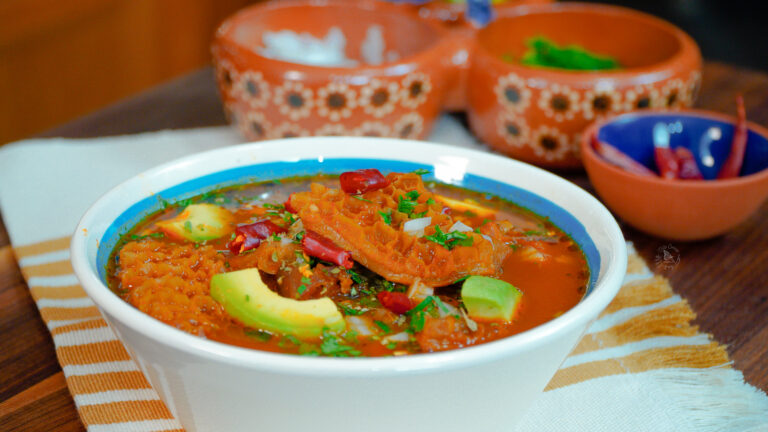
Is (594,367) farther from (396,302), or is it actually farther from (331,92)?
(331,92)

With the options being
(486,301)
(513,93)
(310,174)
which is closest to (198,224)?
(310,174)

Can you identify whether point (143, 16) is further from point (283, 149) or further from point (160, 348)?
point (160, 348)

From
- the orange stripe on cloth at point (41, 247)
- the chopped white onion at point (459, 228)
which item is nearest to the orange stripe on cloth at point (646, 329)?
the chopped white onion at point (459, 228)

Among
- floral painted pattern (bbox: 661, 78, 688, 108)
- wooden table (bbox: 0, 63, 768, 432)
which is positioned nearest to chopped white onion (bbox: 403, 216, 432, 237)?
wooden table (bbox: 0, 63, 768, 432)

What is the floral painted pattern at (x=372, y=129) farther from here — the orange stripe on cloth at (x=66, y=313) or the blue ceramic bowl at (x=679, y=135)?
the orange stripe on cloth at (x=66, y=313)

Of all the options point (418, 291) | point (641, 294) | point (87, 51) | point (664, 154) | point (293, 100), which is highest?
point (418, 291)

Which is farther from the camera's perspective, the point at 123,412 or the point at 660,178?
the point at 660,178

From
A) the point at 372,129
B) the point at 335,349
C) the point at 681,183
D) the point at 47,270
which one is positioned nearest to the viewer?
the point at 335,349

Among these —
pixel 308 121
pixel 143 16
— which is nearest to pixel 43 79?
pixel 143 16
